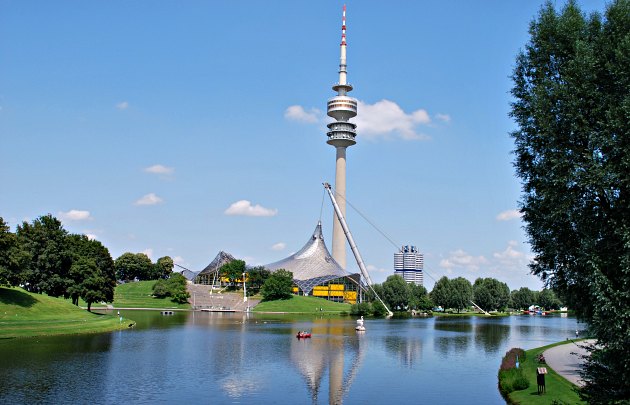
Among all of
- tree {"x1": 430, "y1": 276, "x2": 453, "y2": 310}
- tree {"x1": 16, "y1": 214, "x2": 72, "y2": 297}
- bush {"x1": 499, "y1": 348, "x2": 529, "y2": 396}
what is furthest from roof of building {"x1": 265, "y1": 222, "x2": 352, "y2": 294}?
bush {"x1": 499, "y1": 348, "x2": 529, "y2": 396}

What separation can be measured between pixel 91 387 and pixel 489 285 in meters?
A: 126

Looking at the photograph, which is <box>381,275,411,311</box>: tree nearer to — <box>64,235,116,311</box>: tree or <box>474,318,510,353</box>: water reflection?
<box>474,318,510,353</box>: water reflection

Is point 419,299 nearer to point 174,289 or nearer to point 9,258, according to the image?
point 174,289

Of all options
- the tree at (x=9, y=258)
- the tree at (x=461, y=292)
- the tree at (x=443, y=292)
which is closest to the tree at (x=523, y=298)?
the tree at (x=461, y=292)

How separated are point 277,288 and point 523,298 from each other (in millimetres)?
76881

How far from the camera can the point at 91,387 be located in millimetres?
31734

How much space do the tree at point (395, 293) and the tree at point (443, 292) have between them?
1277 cm

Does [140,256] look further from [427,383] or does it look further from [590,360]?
[590,360]

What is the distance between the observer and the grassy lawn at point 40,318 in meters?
53.3

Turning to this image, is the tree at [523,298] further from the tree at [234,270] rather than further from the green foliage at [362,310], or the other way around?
the tree at [234,270]

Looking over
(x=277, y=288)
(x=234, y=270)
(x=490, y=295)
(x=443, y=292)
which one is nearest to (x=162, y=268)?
(x=234, y=270)

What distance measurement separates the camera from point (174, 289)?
133875 millimetres

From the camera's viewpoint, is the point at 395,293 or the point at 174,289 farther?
the point at 174,289

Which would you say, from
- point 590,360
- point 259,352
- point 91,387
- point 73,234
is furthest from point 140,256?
point 590,360
